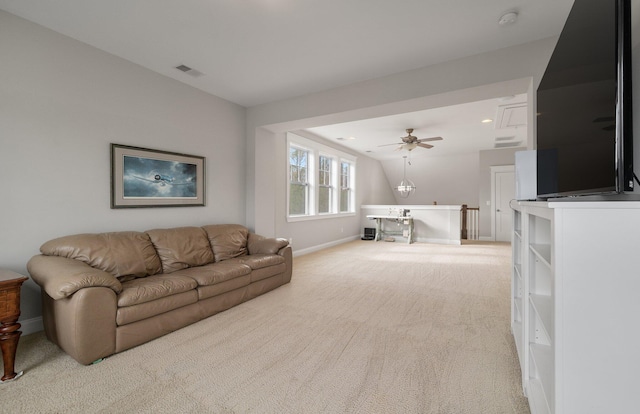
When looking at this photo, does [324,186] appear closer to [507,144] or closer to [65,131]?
[507,144]

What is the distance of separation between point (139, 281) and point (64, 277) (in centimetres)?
65

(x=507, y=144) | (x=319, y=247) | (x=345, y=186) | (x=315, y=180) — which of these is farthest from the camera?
(x=345, y=186)

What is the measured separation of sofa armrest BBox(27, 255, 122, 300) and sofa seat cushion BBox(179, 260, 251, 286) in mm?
696

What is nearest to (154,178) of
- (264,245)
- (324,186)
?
(264,245)

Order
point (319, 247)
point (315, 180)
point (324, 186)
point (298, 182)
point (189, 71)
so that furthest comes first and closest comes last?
point (324, 186), point (319, 247), point (315, 180), point (298, 182), point (189, 71)

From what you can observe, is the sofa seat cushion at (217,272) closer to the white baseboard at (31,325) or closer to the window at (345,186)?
the white baseboard at (31,325)

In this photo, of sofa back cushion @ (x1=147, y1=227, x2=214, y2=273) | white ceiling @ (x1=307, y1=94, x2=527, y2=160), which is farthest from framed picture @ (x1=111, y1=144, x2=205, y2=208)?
white ceiling @ (x1=307, y1=94, x2=527, y2=160)

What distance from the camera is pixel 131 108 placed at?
3277mm

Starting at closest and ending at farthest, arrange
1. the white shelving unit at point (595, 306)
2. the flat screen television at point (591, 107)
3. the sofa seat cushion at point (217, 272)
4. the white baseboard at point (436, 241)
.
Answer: the white shelving unit at point (595, 306)
the flat screen television at point (591, 107)
the sofa seat cushion at point (217, 272)
the white baseboard at point (436, 241)

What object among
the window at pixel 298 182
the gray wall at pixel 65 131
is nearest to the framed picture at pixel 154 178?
the gray wall at pixel 65 131

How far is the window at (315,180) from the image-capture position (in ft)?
20.2

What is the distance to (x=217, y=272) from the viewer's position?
9.76ft

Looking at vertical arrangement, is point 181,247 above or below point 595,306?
below

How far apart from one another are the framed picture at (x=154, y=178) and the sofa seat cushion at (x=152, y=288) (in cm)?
105
